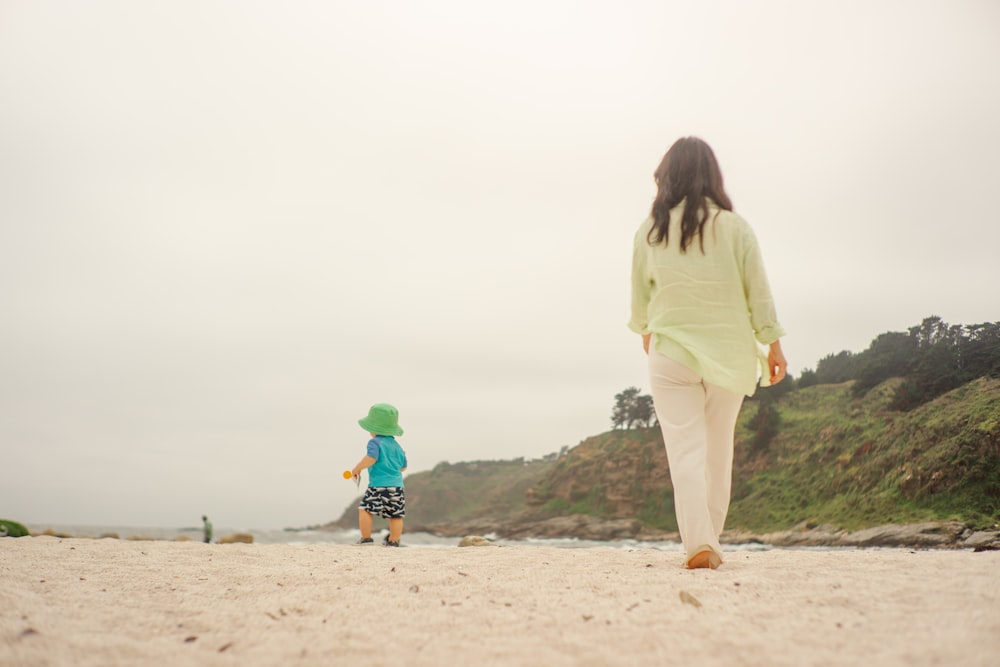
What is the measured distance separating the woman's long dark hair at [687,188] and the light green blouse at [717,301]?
5cm

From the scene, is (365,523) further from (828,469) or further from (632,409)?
(632,409)

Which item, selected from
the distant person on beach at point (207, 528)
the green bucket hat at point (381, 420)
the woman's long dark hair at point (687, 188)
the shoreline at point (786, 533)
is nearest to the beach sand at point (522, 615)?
the woman's long dark hair at point (687, 188)

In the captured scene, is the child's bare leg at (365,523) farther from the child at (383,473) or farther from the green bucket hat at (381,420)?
the green bucket hat at (381,420)

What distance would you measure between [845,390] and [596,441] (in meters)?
19.6

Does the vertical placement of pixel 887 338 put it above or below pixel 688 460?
above

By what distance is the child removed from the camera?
7.89 m

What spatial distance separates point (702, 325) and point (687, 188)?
3.09 ft

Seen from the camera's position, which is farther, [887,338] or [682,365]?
[887,338]

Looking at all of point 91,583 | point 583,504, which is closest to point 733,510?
point 583,504

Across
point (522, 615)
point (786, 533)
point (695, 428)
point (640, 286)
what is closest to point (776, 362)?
point (695, 428)

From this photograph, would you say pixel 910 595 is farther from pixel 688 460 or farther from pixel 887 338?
pixel 887 338

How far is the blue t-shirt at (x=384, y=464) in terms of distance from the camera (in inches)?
317

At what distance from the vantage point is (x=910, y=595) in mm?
2195

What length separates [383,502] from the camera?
26.2 ft
